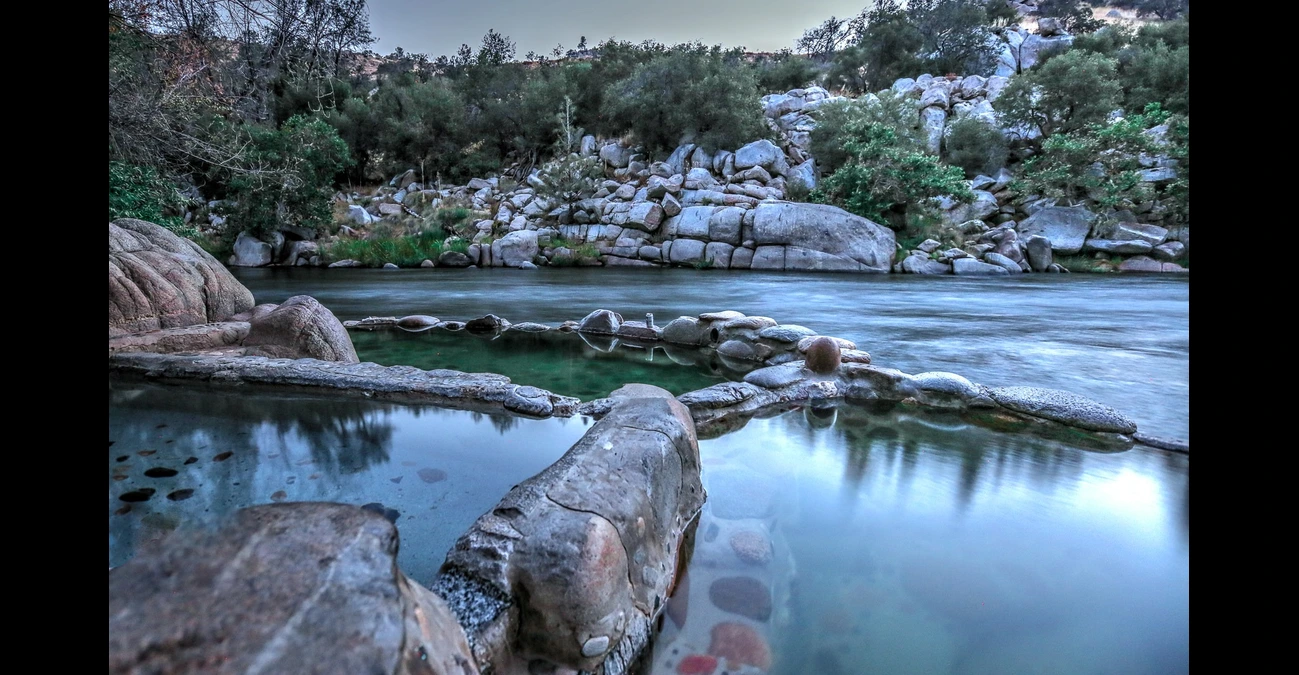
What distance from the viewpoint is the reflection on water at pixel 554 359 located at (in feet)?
17.0

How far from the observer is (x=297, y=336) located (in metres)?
4.83

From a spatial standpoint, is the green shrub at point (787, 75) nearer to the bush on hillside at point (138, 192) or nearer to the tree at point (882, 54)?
the tree at point (882, 54)

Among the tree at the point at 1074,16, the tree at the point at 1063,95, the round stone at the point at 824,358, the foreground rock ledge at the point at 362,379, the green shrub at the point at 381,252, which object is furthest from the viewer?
the tree at the point at 1074,16

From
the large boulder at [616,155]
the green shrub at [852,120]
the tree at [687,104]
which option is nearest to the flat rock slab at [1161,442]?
the green shrub at [852,120]

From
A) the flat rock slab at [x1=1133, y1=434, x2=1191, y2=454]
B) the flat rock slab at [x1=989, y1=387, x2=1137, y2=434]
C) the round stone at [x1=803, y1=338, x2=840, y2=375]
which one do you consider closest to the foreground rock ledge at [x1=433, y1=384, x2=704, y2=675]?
the round stone at [x1=803, y1=338, x2=840, y2=375]

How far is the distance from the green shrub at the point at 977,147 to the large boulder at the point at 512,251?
18291 millimetres

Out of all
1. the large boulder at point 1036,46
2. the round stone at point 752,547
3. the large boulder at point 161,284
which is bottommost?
the round stone at point 752,547

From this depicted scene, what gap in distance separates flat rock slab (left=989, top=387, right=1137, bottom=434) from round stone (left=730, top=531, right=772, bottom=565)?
2837 millimetres

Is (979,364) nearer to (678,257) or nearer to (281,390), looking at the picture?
(281,390)

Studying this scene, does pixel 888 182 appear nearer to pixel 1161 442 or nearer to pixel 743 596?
pixel 1161 442

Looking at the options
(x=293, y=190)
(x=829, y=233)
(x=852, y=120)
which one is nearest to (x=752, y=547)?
Answer: (x=829, y=233)

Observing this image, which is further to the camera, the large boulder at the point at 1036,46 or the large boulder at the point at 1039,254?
the large boulder at the point at 1036,46

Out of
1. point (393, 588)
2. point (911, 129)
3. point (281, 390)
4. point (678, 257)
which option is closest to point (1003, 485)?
point (393, 588)

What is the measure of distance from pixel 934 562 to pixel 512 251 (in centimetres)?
1981
